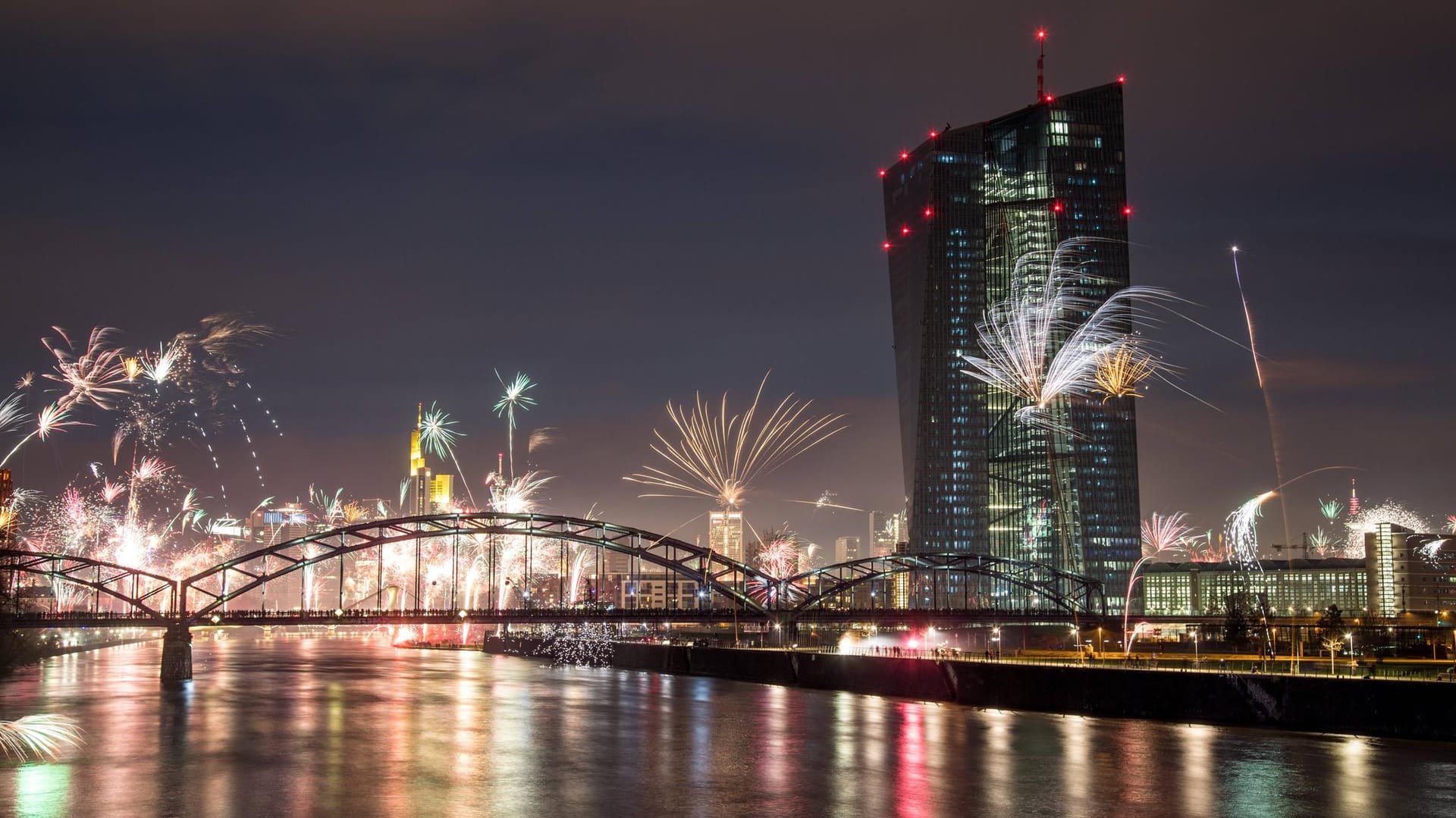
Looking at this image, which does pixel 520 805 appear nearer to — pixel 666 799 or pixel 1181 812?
pixel 666 799

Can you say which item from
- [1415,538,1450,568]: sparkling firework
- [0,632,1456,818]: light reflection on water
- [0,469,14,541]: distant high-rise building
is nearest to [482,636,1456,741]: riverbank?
[0,632,1456,818]: light reflection on water

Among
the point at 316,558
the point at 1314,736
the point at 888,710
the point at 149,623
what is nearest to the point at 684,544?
the point at 316,558

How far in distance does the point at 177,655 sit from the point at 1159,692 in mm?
79767

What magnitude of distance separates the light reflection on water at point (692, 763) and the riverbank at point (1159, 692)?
1509 mm

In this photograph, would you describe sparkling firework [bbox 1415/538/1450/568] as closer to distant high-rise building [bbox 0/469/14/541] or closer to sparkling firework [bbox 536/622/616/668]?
sparkling firework [bbox 536/622/616/668]

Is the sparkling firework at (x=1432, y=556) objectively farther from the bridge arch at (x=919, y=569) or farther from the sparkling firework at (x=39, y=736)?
Answer: the sparkling firework at (x=39, y=736)

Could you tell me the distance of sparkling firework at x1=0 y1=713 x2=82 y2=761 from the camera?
177 ft

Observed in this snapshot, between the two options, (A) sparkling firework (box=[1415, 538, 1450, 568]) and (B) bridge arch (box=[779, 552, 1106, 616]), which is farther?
(A) sparkling firework (box=[1415, 538, 1450, 568])

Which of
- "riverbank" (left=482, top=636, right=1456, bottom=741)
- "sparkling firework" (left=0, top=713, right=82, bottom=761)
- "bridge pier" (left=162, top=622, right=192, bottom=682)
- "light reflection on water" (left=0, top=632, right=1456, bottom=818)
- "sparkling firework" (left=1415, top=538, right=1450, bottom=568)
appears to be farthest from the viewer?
"sparkling firework" (left=1415, top=538, right=1450, bottom=568)

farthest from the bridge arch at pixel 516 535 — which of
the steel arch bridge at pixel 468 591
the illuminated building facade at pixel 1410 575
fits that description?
the illuminated building facade at pixel 1410 575

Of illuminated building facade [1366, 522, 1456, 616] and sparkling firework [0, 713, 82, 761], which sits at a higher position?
illuminated building facade [1366, 522, 1456, 616]

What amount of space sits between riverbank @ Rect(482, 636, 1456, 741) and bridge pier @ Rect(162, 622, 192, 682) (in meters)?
49.7

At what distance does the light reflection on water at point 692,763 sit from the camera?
38219 mm

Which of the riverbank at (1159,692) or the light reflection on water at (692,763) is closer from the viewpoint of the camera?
the light reflection on water at (692,763)
